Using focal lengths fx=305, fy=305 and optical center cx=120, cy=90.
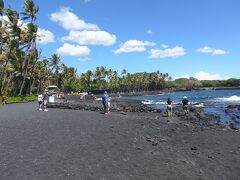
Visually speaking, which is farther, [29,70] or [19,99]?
[29,70]

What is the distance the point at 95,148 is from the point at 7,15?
53237 millimetres

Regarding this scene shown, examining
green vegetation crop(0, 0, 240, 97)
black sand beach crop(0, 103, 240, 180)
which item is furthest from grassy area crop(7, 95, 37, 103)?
black sand beach crop(0, 103, 240, 180)

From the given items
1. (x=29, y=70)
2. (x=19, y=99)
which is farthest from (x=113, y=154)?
(x=29, y=70)

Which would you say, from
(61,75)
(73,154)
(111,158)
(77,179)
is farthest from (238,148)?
(61,75)

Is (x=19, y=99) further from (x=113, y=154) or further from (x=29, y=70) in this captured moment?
(x=113, y=154)

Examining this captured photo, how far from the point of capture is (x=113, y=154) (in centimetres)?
1292

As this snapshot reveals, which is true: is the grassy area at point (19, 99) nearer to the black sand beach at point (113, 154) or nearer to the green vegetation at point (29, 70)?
the green vegetation at point (29, 70)

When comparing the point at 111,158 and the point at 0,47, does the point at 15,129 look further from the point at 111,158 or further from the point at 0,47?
the point at 0,47

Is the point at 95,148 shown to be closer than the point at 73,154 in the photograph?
No

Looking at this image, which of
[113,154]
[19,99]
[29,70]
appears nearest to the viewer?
[113,154]

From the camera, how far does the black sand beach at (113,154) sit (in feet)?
34.9

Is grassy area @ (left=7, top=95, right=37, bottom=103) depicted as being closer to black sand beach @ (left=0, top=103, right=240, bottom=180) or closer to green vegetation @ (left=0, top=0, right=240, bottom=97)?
green vegetation @ (left=0, top=0, right=240, bottom=97)

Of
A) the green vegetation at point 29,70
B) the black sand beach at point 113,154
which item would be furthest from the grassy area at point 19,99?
the black sand beach at point 113,154

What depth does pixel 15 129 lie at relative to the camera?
1906cm
